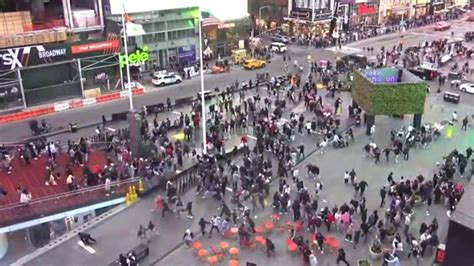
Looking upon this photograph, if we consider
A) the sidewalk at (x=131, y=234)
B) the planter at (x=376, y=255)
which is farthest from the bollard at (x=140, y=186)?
the planter at (x=376, y=255)

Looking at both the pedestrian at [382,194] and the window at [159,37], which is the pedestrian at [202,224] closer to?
the pedestrian at [382,194]

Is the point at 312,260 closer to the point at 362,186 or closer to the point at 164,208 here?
the point at 362,186

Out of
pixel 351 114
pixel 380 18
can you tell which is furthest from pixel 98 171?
pixel 380 18

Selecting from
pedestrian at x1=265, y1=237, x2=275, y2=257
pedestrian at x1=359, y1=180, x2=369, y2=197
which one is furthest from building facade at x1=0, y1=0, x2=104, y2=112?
pedestrian at x1=265, y1=237, x2=275, y2=257

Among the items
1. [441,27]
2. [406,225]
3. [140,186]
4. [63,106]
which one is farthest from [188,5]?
→ [441,27]

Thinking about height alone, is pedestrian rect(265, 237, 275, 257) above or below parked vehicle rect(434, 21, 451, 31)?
below

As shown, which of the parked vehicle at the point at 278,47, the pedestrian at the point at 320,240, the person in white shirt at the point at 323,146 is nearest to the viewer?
the pedestrian at the point at 320,240

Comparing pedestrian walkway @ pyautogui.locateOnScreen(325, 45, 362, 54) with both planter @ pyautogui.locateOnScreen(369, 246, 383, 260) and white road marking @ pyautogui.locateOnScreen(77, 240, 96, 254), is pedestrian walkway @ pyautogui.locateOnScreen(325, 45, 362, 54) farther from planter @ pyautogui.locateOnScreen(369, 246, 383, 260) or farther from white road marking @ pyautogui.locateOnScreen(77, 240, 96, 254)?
white road marking @ pyautogui.locateOnScreen(77, 240, 96, 254)
